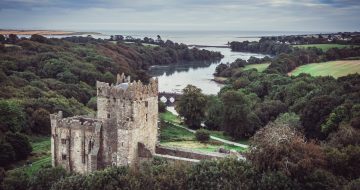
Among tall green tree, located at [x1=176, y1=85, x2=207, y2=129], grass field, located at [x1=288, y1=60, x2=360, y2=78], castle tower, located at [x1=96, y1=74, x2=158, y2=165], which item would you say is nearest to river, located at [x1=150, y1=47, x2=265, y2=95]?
grass field, located at [x1=288, y1=60, x2=360, y2=78]

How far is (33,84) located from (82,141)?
4159cm

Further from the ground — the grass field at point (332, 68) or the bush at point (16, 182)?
the grass field at point (332, 68)

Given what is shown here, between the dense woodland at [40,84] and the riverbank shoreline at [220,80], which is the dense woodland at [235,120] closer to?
the dense woodland at [40,84]

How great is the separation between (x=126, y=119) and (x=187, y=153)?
16.1 ft

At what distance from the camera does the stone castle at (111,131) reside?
2952cm

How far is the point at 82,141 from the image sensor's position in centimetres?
3159

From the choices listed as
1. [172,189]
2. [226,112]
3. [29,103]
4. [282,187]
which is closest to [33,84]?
[29,103]

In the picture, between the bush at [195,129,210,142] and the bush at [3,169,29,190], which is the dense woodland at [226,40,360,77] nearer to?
the bush at [195,129,210,142]

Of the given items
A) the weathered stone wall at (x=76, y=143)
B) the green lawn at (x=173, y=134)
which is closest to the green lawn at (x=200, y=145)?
the green lawn at (x=173, y=134)

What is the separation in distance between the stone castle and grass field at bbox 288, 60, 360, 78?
4894cm

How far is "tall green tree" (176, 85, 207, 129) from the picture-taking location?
194ft

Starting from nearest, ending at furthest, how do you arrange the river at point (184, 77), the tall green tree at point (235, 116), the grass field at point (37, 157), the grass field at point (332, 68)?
the grass field at point (37, 157) < the tall green tree at point (235, 116) < the grass field at point (332, 68) < the river at point (184, 77)

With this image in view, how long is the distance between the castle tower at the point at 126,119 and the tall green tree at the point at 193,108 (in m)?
27.2

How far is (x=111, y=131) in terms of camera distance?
3019 centimetres
